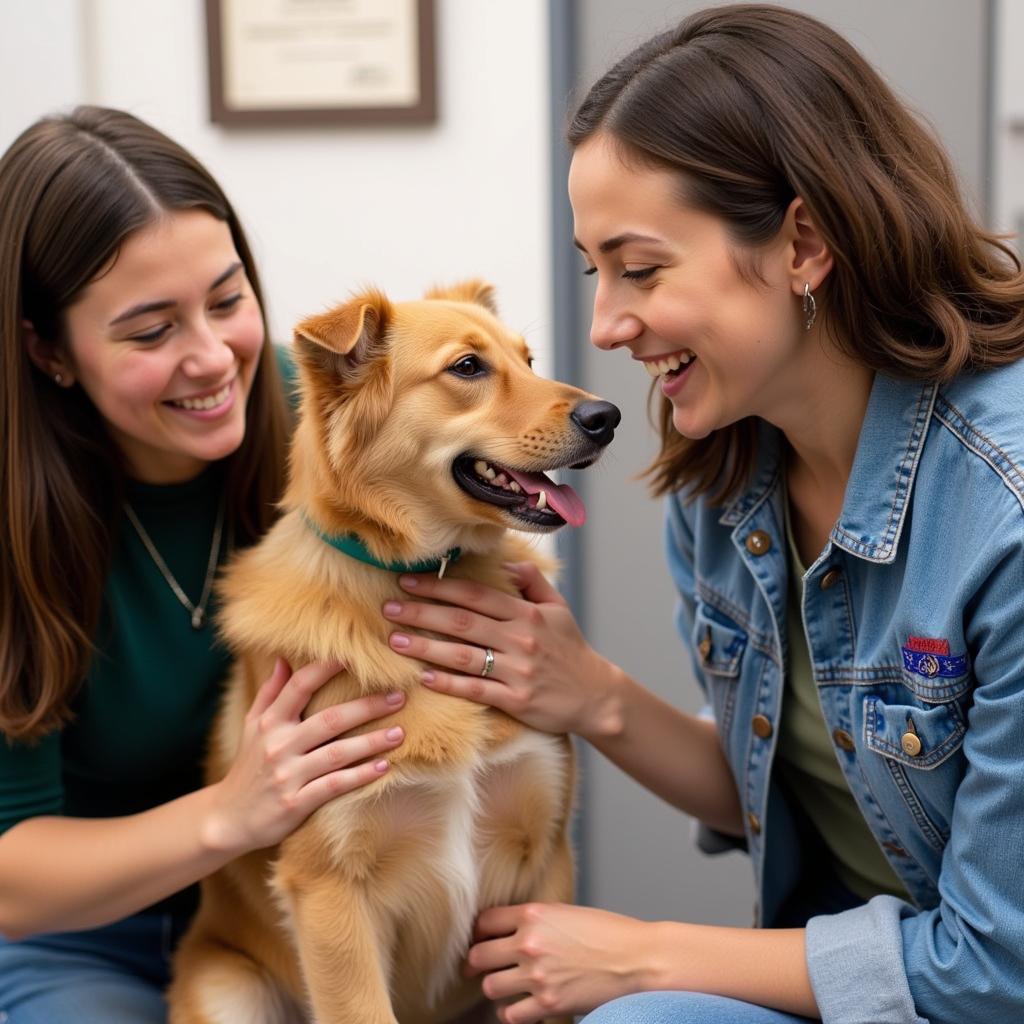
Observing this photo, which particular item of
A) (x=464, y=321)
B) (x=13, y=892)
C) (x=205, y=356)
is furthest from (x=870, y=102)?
(x=13, y=892)

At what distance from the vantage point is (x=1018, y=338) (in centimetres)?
116

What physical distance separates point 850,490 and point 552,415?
32cm

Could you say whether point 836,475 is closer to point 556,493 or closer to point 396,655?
point 556,493

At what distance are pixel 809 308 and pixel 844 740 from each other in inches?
18.5

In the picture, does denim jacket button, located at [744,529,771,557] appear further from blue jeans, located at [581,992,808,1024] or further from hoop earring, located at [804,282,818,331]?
blue jeans, located at [581,992,808,1024]

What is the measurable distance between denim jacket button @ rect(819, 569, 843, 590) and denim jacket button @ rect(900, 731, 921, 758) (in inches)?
7.0

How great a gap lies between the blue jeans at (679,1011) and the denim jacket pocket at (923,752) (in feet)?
0.84

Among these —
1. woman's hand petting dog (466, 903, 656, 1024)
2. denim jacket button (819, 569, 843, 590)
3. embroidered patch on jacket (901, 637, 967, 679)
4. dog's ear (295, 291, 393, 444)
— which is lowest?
woman's hand petting dog (466, 903, 656, 1024)

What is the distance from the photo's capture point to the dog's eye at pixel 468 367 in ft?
4.42

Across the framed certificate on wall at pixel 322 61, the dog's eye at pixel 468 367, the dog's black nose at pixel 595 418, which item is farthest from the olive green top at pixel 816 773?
the framed certificate on wall at pixel 322 61

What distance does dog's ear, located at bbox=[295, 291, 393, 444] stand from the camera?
130 cm

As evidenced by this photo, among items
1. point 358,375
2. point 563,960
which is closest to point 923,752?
point 563,960

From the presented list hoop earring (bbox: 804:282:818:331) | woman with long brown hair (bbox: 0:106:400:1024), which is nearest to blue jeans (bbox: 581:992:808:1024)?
woman with long brown hair (bbox: 0:106:400:1024)

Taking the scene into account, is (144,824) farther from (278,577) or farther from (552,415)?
(552,415)
